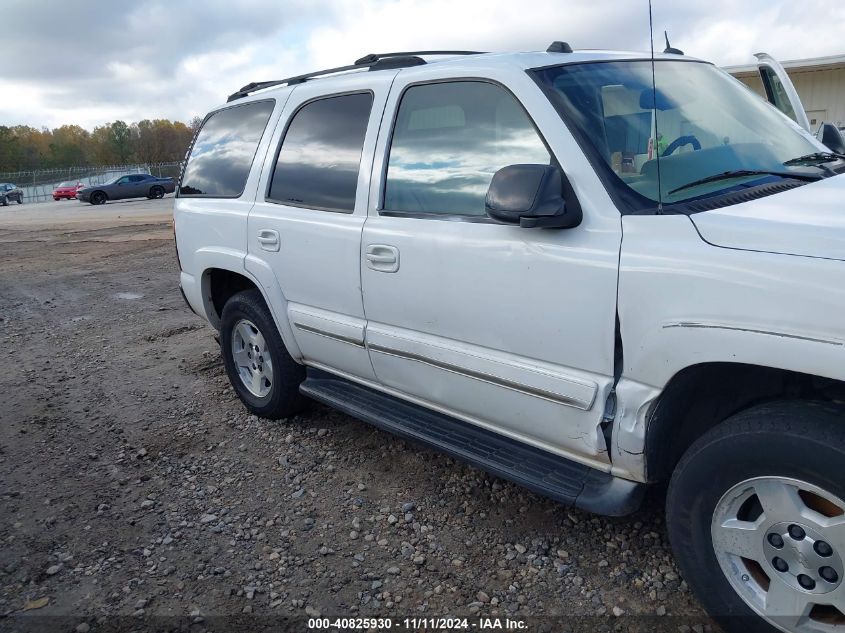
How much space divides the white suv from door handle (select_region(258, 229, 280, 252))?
11mm

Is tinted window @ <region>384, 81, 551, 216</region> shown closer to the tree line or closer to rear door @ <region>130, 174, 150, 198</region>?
rear door @ <region>130, 174, 150, 198</region>

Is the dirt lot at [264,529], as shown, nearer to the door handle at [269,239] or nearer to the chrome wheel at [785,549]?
the chrome wheel at [785,549]

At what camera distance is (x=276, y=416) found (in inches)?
175

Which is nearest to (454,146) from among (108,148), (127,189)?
(127,189)

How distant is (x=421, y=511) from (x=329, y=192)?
5.43 feet

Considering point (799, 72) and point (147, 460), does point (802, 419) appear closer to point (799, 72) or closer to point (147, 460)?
point (147, 460)

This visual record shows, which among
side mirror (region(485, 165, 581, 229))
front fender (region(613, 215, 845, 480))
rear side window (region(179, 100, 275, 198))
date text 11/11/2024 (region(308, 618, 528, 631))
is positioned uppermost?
rear side window (region(179, 100, 275, 198))

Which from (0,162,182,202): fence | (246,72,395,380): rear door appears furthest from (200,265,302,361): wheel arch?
(0,162,182,202): fence

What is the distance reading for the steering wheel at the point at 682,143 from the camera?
275 centimetres

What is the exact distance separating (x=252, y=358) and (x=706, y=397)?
2.92 meters

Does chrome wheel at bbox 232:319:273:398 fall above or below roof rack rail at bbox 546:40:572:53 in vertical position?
below

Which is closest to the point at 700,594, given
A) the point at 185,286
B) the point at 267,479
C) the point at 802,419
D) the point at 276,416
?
the point at 802,419

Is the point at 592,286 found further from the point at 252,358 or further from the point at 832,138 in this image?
the point at 252,358

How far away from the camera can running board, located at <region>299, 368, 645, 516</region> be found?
2.60 meters
